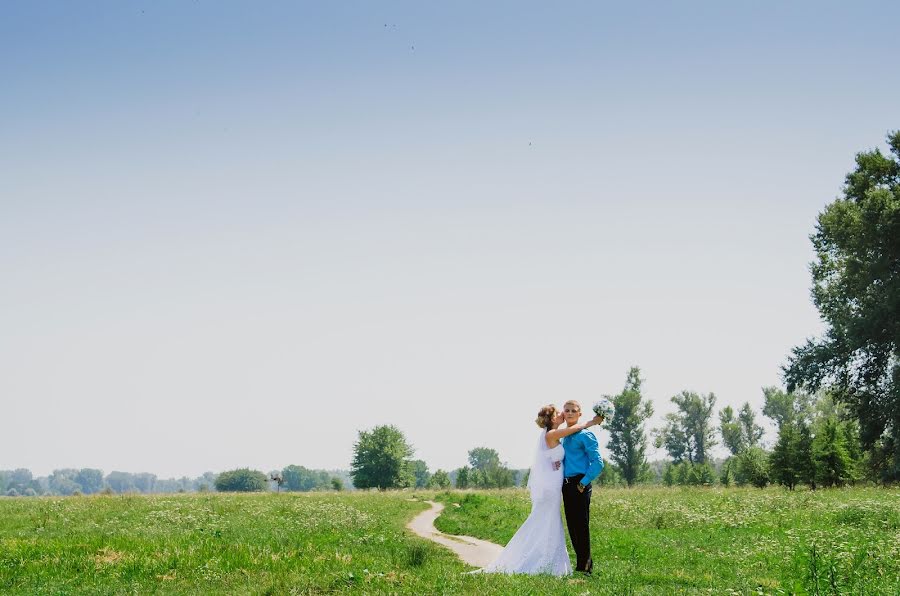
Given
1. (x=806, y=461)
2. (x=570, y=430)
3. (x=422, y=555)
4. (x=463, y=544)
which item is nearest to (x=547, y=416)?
(x=570, y=430)

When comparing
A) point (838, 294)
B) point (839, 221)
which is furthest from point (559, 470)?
point (838, 294)

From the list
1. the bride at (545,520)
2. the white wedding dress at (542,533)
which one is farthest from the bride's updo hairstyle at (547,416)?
the white wedding dress at (542,533)

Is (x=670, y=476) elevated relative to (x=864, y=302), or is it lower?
lower

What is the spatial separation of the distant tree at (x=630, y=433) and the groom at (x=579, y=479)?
6625 centimetres

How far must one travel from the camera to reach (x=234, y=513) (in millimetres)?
25328

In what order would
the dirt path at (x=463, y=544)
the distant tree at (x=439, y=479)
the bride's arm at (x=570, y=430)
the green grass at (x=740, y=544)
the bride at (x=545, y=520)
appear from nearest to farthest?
1. the green grass at (x=740, y=544)
2. the bride's arm at (x=570, y=430)
3. the bride at (x=545, y=520)
4. the dirt path at (x=463, y=544)
5. the distant tree at (x=439, y=479)

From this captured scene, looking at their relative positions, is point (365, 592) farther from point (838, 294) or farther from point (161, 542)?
point (838, 294)

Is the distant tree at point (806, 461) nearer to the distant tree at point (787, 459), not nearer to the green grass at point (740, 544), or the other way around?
the distant tree at point (787, 459)

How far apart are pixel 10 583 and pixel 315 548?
5.55 m

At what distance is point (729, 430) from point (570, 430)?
109855mm

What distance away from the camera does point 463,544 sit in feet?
60.6

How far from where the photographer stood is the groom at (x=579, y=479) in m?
11.4

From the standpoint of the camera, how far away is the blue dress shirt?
11.4 metres

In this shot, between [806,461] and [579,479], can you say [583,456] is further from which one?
[806,461]
